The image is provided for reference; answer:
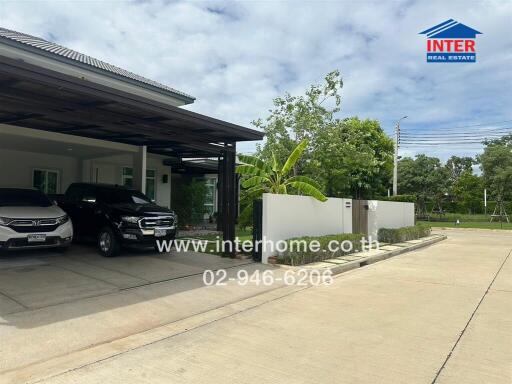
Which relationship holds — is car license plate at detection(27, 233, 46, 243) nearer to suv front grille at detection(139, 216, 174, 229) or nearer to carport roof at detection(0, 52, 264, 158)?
suv front grille at detection(139, 216, 174, 229)

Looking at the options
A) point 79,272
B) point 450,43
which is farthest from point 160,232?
point 450,43

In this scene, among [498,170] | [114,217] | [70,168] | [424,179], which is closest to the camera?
[114,217]

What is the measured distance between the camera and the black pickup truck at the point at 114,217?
405 inches

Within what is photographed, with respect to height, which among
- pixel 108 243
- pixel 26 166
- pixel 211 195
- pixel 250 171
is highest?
pixel 26 166

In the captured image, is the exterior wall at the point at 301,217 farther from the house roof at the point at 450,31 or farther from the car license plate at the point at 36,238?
the house roof at the point at 450,31

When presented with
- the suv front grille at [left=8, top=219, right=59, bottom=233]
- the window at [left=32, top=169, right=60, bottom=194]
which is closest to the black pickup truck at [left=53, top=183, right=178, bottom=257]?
the suv front grille at [left=8, top=219, right=59, bottom=233]

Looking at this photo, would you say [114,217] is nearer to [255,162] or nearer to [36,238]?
[36,238]

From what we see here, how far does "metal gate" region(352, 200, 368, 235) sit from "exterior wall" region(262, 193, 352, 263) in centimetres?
73

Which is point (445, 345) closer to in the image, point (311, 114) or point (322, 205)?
point (322, 205)

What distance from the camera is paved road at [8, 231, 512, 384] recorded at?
434cm

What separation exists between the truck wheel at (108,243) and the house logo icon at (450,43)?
14.5 meters

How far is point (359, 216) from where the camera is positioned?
17.3m

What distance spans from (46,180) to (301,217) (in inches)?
386

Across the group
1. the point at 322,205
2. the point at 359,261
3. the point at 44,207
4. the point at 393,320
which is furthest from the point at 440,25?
the point at 44,207
